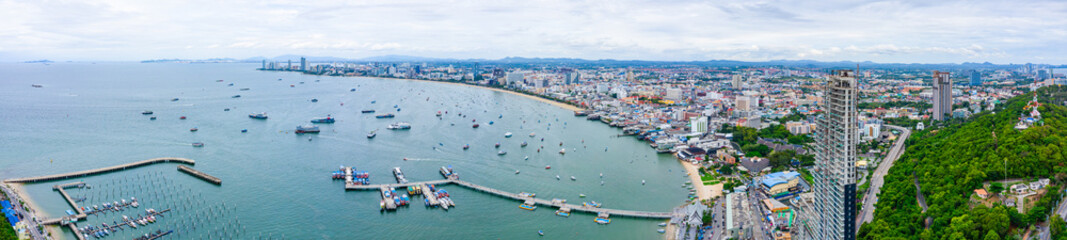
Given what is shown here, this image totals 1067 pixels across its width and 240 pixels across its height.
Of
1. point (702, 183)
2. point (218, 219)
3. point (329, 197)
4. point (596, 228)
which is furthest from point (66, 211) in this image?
point (702, 183)

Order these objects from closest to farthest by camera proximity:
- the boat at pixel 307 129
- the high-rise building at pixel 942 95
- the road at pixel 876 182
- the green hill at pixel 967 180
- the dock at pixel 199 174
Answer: the green hill at pixel 967 180 < the road at pixel 876 182 < the dock at pixel 199 174 < the boat at pixel 307 129 < the high-rise building at pixel 942 95

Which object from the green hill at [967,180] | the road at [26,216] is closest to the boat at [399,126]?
the road at [26,216]

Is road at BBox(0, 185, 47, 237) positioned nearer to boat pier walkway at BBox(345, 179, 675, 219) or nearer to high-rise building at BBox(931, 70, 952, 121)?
boat pier walkway at BBox(345, 179, 675, 219)

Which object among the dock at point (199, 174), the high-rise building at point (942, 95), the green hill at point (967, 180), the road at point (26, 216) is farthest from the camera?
the high-rise building at point (942, 95)

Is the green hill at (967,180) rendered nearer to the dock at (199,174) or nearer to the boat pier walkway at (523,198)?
the boat pier walkway at (523,198)

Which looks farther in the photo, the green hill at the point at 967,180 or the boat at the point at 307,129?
the boat at the point at 307,129

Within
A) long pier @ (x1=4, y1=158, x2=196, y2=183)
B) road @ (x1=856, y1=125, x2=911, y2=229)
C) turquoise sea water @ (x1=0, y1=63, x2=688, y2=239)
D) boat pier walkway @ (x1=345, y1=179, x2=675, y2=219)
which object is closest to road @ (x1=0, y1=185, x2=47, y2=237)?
turquoise sea water @ (x1=0, y1=63, x2=688, y2=239)

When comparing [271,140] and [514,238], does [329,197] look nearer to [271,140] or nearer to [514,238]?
[514,238]

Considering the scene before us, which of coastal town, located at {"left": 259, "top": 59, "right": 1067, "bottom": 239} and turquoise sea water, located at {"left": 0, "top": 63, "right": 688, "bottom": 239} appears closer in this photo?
coastal town, located at {"left": 259, "top": 59, "right": 1067, "bottom": 239}
